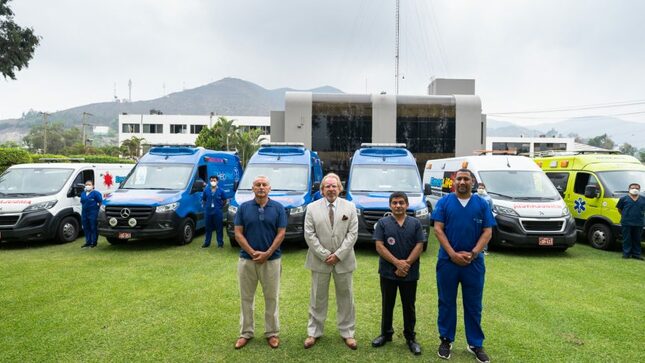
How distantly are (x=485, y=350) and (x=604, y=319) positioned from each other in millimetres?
2019

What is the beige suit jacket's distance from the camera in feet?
14.1

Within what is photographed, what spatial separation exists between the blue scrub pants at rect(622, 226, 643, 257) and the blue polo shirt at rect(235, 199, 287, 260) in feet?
26.4

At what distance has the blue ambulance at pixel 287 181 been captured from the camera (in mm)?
8969

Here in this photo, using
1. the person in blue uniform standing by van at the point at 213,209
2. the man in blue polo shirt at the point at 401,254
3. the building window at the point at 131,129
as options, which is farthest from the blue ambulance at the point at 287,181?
the building window at the point at 131,129

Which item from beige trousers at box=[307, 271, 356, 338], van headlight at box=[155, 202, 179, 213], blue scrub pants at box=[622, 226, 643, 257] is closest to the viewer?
beige trousers at box=[307, 271, 356, 338]

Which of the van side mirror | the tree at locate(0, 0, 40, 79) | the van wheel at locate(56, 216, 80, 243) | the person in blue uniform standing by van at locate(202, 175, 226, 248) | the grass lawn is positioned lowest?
the grass lawn

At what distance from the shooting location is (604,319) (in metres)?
5.22

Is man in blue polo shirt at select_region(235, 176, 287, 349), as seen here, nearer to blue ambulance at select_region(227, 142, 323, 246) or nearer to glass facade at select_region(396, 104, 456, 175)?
blue ambulance at select_region(227, 142, 323, 246)

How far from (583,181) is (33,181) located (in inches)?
539

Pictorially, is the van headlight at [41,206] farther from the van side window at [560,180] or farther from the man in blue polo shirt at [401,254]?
the van side window at [560,180]

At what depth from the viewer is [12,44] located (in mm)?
18141

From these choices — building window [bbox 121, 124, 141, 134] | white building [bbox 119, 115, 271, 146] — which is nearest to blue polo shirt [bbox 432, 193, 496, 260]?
white building [bbox 119, 115, 271, 146]

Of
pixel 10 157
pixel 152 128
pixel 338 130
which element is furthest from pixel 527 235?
pixel 152 128

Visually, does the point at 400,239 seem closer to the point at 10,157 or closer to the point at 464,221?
the point at 464,221
